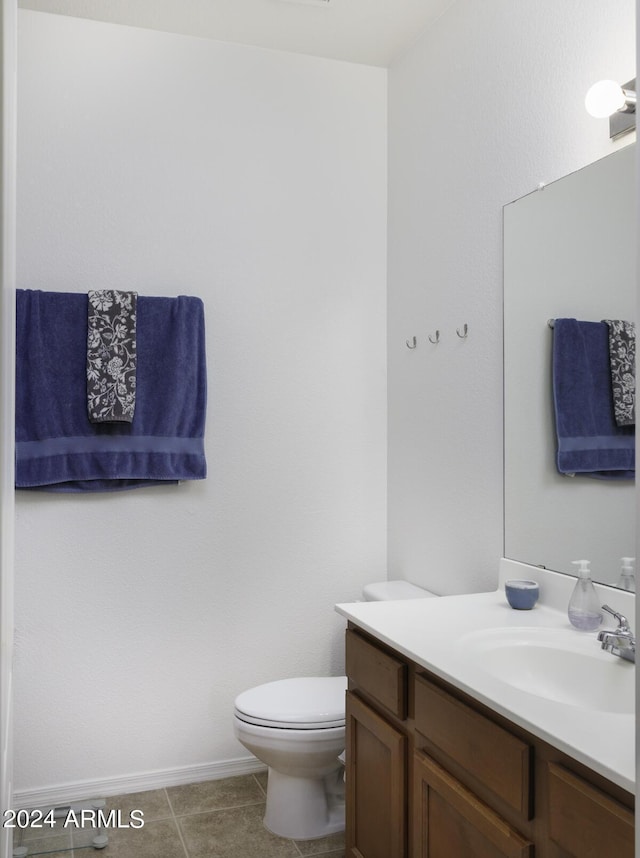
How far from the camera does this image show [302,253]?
293 cm

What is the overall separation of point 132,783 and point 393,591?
44.8 inches

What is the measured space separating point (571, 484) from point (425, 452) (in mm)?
790

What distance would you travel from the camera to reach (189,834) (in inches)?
95.0

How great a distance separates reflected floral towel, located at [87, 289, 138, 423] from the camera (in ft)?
8.44

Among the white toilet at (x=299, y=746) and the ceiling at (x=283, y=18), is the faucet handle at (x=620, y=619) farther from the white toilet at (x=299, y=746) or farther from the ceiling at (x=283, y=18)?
the ceiling at (x=283, y=18)

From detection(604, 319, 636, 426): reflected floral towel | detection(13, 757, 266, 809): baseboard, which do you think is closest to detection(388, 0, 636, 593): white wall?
detection(604, 319, 636, 426): reflected floral towel

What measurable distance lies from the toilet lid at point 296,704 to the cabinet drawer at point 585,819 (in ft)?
3.61

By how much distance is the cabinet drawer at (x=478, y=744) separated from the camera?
1.34m

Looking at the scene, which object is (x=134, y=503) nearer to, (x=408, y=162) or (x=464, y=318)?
(x=464, y=318)

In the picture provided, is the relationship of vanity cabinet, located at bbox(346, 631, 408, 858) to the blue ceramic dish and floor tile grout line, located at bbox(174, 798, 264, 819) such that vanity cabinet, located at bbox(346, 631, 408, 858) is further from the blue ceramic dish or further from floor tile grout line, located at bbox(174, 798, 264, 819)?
floor tile grout line, located at bbox(174, 798, 264, 819)

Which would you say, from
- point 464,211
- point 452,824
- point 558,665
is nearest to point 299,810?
point 452,824

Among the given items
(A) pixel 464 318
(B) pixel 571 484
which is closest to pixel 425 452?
(A) pixel 464 318

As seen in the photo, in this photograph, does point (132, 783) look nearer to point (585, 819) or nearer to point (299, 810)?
point (299, 810)

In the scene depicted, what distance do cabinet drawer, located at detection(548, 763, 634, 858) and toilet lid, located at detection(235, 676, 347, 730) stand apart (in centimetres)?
110
